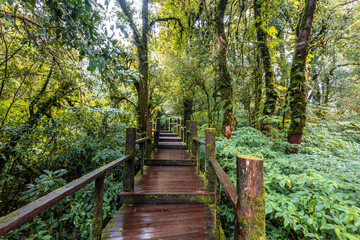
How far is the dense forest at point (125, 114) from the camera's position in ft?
5.64

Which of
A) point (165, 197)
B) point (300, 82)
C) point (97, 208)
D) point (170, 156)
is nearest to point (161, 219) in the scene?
point (165, 197)

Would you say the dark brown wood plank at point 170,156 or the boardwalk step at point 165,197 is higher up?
the dark brown wood plank at point 170,156

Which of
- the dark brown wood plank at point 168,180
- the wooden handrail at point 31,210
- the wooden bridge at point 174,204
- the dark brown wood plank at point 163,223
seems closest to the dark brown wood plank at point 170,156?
the dark brown wood plank at point 168,180

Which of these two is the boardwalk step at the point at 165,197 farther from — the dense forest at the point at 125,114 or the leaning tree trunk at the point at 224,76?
the leaning tree trunk at the point at 224,76

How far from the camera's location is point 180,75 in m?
6.39

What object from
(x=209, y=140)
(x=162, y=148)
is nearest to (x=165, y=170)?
(x=209, y=140)

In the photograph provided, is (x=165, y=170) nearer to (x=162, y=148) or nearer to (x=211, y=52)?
(x=162, y=148)

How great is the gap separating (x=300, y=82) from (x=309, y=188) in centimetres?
229

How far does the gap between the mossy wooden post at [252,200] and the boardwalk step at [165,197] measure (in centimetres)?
173

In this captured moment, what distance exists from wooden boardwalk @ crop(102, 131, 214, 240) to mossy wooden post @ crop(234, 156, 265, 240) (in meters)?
1.28

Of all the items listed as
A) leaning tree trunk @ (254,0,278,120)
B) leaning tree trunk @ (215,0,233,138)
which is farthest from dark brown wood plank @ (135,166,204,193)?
leaning tree trunk @ (254,0,278,120)

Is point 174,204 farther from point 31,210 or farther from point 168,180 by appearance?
point 31,210

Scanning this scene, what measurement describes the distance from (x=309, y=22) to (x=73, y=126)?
235 inches

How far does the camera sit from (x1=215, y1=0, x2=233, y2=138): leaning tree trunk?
4107 mm
